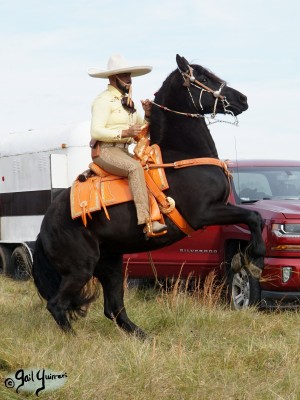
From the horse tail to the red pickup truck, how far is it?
1.36m

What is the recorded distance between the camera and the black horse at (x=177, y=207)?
8156 millimetres

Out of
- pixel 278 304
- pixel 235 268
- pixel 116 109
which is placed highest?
pixel 116 109

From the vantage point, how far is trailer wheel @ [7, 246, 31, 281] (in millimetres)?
15406

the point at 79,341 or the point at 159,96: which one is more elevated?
the point at 159,96

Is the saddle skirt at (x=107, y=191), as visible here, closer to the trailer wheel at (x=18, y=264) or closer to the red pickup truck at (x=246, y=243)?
the red pickup truck at (x=246, y=243)

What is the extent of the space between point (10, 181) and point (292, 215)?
24.6 ft

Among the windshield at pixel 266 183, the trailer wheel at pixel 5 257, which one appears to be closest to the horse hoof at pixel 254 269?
the windshield at pixel 266 183

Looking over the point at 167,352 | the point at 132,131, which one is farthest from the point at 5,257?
the point at 167,352

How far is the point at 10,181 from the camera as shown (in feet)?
52.5

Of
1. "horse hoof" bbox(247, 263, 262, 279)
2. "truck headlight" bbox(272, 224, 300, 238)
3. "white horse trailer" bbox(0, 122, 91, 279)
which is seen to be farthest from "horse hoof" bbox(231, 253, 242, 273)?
"white horse trailer" bbox(0, 122, 91, 279)

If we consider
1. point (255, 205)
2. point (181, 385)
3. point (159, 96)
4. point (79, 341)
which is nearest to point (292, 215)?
point (255, 205)

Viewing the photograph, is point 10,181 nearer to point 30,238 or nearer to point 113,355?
point 30,238

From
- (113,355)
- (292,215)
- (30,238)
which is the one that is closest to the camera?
(113,355)

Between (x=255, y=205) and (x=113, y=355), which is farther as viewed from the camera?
(x=255, y=205)
